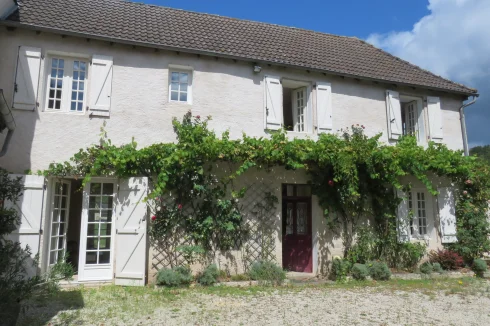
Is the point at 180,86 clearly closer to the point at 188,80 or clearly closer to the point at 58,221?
the point at 188,80

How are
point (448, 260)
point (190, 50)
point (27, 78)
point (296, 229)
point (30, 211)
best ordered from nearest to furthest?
point (30, 211), point (27, 78), point (190, 50), point (448, 260), point (296, 229)

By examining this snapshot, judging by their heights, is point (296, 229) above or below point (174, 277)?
above

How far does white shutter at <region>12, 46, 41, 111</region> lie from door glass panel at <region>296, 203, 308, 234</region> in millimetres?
6382

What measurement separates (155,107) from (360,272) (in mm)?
5803

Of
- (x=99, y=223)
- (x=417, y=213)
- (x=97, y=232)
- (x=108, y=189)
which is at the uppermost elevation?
(x=108, y=189)

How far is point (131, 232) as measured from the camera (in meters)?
7.29

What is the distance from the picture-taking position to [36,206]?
23.0 feet

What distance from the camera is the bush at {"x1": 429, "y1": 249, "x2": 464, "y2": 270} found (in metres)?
8.92

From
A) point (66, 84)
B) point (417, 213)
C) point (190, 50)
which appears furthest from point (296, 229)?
point (66, 84)

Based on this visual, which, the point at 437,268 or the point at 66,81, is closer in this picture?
the point at 66,81

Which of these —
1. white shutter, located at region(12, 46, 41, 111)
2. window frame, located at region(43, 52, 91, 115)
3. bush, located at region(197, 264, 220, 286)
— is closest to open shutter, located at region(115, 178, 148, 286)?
bush, located at region(197, 264, 220, 286)

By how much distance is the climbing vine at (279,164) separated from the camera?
24.5ft

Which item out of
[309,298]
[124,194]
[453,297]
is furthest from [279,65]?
[453,297]

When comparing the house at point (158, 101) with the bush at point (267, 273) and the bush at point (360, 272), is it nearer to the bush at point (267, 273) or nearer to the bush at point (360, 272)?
the bush at point (267, 273)
